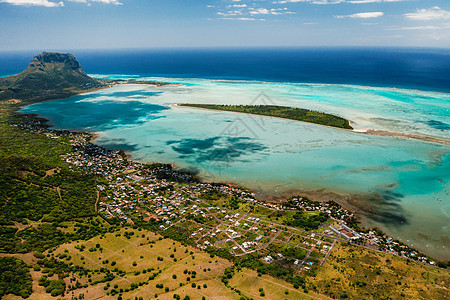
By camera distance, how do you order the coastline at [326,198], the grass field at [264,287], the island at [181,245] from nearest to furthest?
1. the grass field at [264,287]
2. the island at [181,245]
3. the coastline at [326,198]

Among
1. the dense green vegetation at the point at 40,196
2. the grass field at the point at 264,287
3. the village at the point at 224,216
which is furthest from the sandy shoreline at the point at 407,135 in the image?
the dense green vegetation at the point at 40,196

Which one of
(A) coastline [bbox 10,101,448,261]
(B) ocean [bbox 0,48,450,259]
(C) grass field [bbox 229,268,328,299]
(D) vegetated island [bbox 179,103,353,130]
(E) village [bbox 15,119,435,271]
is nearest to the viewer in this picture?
(C) grass field [bbox 229,268,328,299]

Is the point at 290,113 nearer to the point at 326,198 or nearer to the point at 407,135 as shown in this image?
the point at 407,135

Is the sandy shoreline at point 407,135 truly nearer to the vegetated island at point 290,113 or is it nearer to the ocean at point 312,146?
the ocean at point 312,146

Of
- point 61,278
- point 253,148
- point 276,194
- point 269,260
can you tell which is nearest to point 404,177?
point 276,194

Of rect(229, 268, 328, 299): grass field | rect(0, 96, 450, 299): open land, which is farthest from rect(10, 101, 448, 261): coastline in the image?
rect(229, 268, 328, 299): grass field

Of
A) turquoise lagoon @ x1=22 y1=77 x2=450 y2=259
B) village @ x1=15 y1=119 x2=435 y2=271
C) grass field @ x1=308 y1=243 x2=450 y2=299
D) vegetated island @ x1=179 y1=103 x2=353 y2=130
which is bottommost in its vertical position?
grass field @ x1=308 y1=243 x2=450 y2=299

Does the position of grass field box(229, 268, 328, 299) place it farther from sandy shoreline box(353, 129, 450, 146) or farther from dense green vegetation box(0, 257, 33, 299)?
sandy shoreline box(353, 129, 450, 146)

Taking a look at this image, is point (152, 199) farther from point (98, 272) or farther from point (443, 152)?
point (443, 152)
